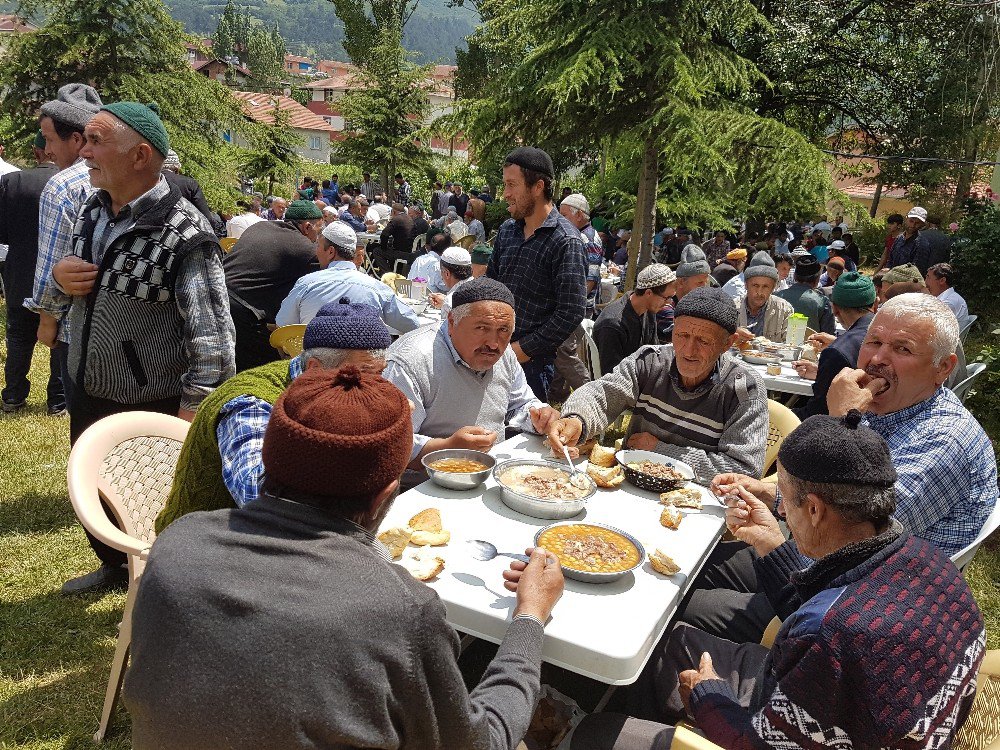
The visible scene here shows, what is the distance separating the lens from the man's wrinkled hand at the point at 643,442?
3238 millimetres

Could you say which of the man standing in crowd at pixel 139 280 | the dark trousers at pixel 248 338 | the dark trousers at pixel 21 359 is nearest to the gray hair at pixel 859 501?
the man standing in crowd at pixel 139 280

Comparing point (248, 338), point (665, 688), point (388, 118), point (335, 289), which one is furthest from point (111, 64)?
point (388, 118)

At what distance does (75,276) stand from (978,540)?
141 inches

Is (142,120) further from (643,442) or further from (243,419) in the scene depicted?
(643,442)

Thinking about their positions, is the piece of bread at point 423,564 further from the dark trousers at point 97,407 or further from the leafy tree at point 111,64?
the leafy tree at point 111,64

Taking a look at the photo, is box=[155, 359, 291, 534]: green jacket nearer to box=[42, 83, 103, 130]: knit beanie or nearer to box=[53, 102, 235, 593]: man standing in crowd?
box=[53, 102, 235, 593]: man standing in crowd

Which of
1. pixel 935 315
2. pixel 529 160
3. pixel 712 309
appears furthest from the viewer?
pixel 529 160

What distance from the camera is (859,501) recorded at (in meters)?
1.74

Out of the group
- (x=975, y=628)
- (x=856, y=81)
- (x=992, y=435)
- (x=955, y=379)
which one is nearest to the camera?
(x=975, y=628)

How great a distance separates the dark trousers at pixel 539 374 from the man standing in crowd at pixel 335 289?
1160 mm

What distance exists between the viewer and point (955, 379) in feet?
16.6


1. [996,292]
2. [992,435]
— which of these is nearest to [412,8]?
[996,292]

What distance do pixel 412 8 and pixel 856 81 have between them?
93.6 ft

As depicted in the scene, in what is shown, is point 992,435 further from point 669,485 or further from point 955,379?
point 669,485
